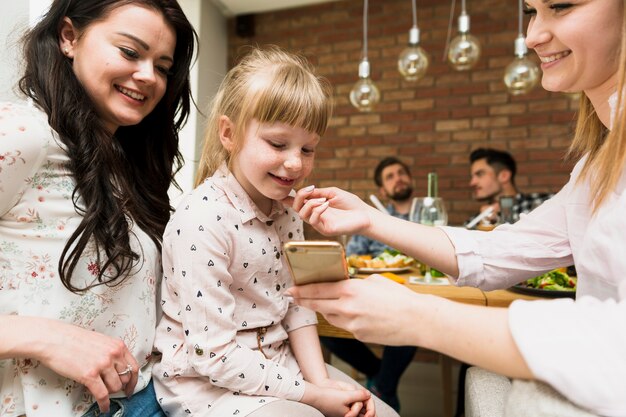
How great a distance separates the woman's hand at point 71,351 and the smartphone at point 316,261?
409mm

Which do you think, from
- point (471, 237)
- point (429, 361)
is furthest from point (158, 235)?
point (429, 361)

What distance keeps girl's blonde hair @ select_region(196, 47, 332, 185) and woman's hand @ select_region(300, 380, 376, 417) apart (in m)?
0.58

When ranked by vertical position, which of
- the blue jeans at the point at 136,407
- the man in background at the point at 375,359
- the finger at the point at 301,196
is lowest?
the man in background at the point at 375,359

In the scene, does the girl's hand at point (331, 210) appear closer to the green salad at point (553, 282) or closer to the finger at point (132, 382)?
the finger at point (132, 382)

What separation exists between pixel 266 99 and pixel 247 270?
15.5 inches

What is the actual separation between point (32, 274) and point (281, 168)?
0.55m

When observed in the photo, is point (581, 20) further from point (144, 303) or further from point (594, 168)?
point (144, 303)

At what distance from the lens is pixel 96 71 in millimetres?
1061

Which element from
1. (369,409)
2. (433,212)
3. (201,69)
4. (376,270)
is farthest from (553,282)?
(201,69)

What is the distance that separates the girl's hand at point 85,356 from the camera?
804 mm

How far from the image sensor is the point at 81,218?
97cm

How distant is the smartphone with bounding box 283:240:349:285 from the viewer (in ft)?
2.11

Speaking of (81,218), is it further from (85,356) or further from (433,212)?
(433,212)

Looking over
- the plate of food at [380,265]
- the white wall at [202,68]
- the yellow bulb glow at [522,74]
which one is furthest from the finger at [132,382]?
the white wall at [202,68]
